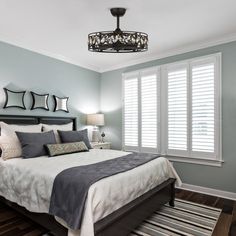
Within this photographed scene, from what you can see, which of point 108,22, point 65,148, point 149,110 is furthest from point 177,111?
point 65,148

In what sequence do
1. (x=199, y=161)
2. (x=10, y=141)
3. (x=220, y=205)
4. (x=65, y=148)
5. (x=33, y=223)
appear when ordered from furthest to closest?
(x=199, y=161) < (x=65, y=148) < (x=220, y=205) < (x=10, y=141) < (x=33, y=223)

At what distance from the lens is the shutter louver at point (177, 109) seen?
3736 millimetres

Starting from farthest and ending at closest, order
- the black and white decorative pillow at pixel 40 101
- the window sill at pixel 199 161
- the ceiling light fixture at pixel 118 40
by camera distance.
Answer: the black and white decorative pillow at pixel 40 101 < the window sill at pixel 199 161 < the ceiling light fixture at pixel 118 40

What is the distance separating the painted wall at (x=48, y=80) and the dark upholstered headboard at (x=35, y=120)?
0.39 ft

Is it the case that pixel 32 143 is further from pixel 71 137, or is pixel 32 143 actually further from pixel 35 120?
pixel 35 120

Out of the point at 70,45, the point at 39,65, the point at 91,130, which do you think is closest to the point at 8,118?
the point at 39,65

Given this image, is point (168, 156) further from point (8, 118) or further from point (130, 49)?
point (8, 118)

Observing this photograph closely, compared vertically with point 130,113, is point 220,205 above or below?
below

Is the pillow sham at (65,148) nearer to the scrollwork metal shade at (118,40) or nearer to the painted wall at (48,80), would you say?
the painted wall at (48,80)

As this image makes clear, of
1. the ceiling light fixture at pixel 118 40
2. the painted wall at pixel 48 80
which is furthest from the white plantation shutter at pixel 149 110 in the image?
the ceiling light fixture at pixel 118 40

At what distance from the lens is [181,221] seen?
258 centimetres

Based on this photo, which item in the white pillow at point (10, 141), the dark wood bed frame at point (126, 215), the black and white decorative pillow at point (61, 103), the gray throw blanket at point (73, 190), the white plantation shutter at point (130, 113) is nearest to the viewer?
the gray throw blanket at point (73, 190)

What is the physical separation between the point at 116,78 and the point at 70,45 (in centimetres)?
154

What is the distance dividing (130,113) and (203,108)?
1642mm
